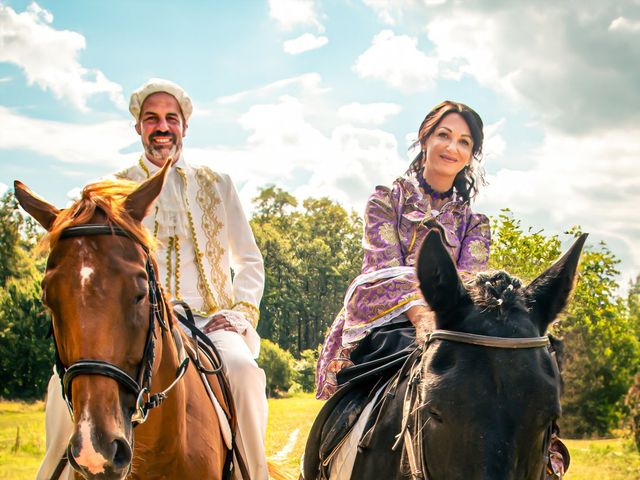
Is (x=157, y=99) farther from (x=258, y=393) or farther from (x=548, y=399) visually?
(x=548, y=399)

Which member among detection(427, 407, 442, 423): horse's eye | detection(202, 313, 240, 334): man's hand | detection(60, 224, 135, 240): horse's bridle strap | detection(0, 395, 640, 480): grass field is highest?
detection(60, 224, 135, 240): horse's bridle strap

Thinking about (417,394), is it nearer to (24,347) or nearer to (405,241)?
(405,241)

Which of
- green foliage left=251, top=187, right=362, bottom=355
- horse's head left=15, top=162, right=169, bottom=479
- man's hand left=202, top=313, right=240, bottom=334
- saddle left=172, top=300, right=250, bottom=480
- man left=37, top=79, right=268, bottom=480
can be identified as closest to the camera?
horse's head left=15, top=162, right=169, bottom=479

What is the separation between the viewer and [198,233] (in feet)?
17.5

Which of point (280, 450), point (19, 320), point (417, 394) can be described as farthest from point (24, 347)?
point (417, 394)

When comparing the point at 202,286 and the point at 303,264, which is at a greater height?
the point at 303,264

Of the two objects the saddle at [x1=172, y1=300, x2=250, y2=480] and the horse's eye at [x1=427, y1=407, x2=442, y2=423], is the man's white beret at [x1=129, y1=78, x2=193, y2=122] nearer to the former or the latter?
the saddle at [x1=172, y1=300, x2=250, y2=480]

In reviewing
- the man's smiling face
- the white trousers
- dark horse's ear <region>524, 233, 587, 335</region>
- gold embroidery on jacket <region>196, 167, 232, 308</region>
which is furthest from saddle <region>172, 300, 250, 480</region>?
dark horse's ear <region>524, 233, 587, 335</region>

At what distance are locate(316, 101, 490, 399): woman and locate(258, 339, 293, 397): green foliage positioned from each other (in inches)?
1309

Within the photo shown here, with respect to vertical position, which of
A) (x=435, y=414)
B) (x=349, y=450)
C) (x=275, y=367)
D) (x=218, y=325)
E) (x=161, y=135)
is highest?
(x=161, y=135)

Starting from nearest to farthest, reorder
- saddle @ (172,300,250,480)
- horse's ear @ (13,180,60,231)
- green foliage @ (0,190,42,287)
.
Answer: horse's ear @ (13,180,60,231) < saddle @ (172,300,250,480) < green foliage @ (0,190,42,287)

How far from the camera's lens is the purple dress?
155 inches

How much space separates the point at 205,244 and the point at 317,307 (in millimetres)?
54306

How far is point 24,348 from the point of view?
33438 mm
